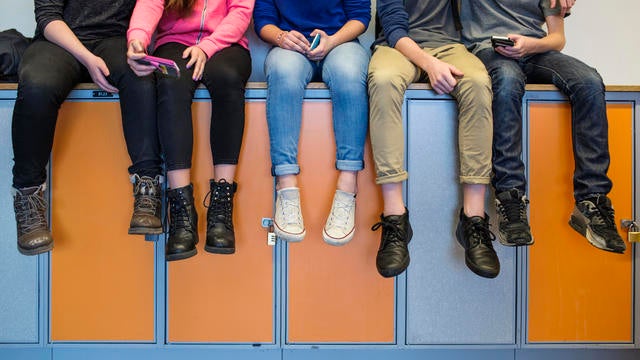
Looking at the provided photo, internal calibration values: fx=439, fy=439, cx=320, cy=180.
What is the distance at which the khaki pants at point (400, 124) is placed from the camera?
142 cm

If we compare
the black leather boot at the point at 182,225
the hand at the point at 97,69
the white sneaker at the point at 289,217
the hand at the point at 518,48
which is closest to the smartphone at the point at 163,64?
the hand at the point at 97,69

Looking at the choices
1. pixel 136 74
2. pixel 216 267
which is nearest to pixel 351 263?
pixel 216 267

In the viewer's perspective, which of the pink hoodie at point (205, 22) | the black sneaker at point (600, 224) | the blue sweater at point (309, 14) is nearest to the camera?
the black sneaker at point (600, 224)

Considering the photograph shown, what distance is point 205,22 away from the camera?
5.41 feet

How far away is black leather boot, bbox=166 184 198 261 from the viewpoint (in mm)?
1388

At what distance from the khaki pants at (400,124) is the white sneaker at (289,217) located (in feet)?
0.93

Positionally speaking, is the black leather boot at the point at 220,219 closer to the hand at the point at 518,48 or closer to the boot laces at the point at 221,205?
the boot laces at the point at 221,205

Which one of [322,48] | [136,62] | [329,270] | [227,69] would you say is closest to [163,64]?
[136,62]

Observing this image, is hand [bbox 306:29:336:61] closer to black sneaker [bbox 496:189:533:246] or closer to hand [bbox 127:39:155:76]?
hand [bbox 127:39:155:76]

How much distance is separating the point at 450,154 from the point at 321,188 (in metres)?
0.47

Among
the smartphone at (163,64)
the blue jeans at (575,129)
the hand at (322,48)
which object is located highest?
the hand at (322,48)

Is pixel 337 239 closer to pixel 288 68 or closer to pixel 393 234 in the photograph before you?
pixel 393 234

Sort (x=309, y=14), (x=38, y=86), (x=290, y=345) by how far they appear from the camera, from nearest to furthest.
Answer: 1. (x=38, y=86)
2. (x=290, y=345)
3. (x=309, y=14)

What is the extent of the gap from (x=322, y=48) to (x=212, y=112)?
0.45 metres
